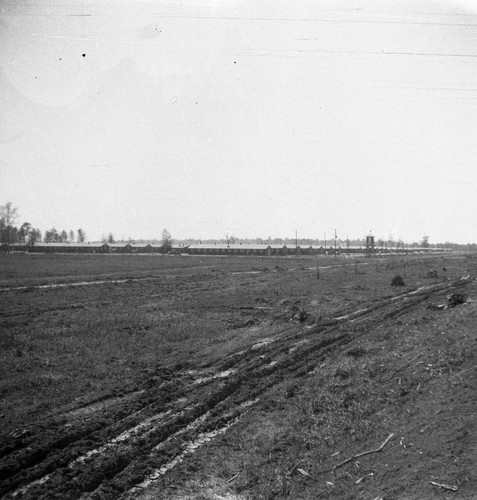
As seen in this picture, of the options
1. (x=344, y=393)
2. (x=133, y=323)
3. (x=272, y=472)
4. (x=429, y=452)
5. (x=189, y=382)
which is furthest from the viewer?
(x=133, y=323)

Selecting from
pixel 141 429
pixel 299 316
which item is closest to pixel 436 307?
pixel 299 316

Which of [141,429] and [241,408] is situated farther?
[241,408]

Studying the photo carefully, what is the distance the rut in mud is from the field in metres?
0.03

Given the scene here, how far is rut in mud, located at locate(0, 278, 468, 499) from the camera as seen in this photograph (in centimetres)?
641

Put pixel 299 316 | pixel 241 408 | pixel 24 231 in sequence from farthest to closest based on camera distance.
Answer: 1. pixel 24 231
2. pixel 299 316
3. pixel 241 408

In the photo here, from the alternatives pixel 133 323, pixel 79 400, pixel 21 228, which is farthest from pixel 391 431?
pixel 21 228

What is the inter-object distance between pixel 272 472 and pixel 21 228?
180280mm

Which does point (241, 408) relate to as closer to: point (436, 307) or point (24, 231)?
point (436, 307)

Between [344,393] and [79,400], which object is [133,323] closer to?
[79,400]

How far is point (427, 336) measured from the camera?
13641mm

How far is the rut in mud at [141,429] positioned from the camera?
641cm

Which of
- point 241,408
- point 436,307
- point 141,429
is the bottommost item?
point 241,408

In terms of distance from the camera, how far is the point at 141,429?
26.7ft

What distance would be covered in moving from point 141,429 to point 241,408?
7.51ft
